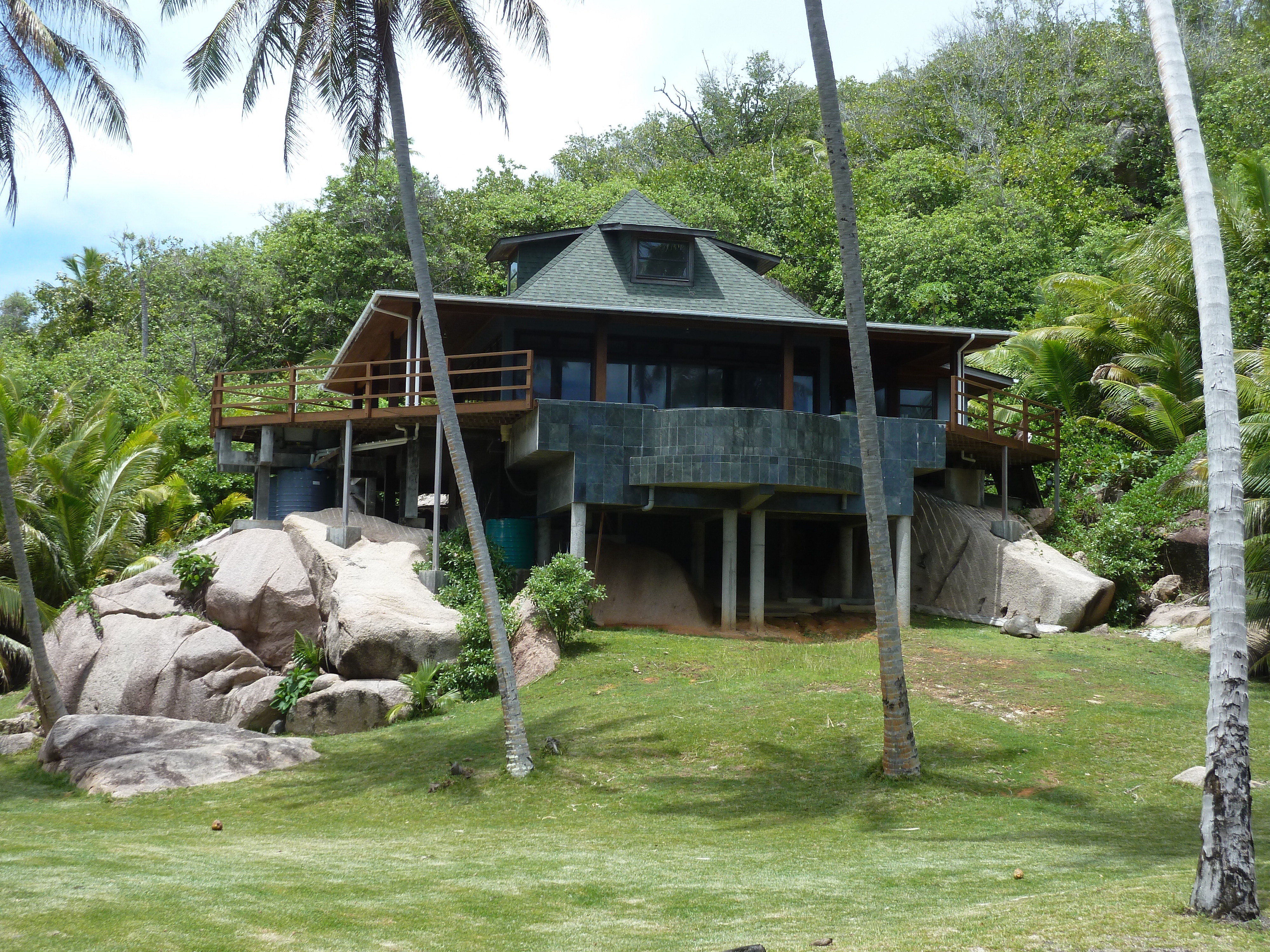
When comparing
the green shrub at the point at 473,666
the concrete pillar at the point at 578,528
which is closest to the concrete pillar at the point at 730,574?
the concrete pillar at the point at 578,528

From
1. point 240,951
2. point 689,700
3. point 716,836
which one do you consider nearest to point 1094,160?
point 689,700

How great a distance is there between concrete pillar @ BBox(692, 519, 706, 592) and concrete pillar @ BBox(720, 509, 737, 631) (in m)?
2.68

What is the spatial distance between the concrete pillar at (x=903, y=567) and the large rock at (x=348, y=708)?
973cm

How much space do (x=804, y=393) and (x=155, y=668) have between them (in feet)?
49.1

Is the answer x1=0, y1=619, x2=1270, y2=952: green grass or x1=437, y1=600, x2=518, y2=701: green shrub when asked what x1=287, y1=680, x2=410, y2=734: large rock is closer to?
x1=437, y1=600, x2=518, y2=701: green shrub

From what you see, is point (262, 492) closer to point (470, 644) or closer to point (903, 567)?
point (470, 644)

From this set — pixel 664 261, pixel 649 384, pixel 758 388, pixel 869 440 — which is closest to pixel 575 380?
pixel 649 384

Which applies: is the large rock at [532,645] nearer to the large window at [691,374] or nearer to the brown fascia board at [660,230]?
the large window at [691,374]

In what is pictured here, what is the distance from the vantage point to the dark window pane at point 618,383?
26.2 m

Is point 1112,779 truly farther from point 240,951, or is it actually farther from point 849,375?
point 849,375

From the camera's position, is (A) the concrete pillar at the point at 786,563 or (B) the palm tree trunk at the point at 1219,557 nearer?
(B) the palm tree trunk at the point at 1219,557

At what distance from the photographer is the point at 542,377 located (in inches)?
1025

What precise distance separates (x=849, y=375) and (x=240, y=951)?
81.3ft

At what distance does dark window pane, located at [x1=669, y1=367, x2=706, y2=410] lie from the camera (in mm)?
26531
